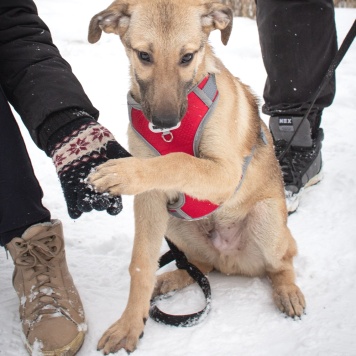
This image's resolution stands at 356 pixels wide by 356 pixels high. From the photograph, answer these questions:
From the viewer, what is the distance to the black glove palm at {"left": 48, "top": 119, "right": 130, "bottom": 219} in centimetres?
203

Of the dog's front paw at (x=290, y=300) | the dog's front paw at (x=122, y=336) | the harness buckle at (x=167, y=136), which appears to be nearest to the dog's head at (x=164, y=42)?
the harness buckle at (x=167, y=136)

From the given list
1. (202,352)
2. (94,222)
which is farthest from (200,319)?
(94,222)

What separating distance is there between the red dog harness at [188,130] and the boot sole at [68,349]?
33.8 inches

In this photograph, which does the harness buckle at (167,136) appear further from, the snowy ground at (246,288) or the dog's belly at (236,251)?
the snowy ground at (246,288)

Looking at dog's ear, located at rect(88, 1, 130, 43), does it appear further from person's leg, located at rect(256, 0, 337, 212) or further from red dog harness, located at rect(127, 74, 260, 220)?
person's leg, located at rect(256, 0, 337, 212)

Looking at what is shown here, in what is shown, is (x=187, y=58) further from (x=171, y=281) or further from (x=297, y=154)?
(x=297, y=154)

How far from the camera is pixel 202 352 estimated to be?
2184 mm

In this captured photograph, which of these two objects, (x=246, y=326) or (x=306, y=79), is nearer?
(x=246, y=326)

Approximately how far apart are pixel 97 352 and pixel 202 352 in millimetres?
510

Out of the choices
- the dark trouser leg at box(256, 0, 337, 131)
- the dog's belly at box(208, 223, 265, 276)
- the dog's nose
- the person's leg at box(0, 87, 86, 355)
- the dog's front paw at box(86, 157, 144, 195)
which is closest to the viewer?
the dog's front paw at box(86, 157, 144, 195)

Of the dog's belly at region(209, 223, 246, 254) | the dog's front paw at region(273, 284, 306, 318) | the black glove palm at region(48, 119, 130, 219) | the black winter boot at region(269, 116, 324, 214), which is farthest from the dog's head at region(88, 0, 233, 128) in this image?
the black winter boot at region(269, 116, 324, 214)

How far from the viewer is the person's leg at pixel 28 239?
232 centimetres

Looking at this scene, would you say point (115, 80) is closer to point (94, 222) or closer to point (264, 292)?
point (94, 222)

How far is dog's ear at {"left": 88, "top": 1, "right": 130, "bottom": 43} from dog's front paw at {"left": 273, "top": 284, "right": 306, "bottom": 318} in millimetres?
1685
